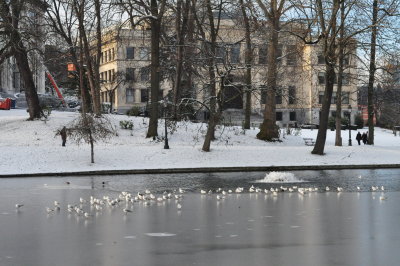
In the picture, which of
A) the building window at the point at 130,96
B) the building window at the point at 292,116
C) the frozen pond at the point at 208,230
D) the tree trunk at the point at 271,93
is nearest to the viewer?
the frozen pond at the point at 208,230

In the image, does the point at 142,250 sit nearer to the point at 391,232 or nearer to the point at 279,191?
the point at 391,232

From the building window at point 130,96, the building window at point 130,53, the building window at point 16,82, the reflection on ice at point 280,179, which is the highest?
the building window at point 130,53

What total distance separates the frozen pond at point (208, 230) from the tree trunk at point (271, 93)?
19.8 m

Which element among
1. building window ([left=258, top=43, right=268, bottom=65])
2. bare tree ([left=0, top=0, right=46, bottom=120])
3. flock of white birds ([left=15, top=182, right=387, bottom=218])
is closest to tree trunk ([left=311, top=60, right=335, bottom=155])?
building window ([left=258, top=43, right=268, bottom=65])

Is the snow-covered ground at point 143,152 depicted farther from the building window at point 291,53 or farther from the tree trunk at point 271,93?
the building window at point 291,53

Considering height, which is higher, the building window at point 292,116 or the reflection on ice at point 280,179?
the building window at point 292,116

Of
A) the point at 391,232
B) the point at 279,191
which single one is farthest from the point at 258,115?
the point at 391,232

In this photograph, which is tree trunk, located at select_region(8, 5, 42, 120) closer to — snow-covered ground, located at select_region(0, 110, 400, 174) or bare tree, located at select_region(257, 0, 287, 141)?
snow-covered ground, located at select_region(0, 110, 400, 174)

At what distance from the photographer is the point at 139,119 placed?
145 feet

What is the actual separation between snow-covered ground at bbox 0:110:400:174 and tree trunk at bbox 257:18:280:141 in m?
0.84

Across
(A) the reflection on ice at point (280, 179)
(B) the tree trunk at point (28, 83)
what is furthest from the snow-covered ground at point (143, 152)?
(A) the reflection on ice at point (280, 179)

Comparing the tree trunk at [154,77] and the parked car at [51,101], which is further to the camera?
the parked car at [51,101]

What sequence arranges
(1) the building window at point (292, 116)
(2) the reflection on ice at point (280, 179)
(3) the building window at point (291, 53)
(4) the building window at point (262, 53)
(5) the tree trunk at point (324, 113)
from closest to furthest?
(2) the reflection on ice at point (280, 179)
(5) the tree trunk at point (324, 113)
(3) the building window at point (291, 53)
(4) the building window at point (262, 53)
(1) the building window at point (292, 116)

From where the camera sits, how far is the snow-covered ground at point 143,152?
101ft
